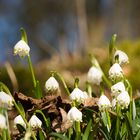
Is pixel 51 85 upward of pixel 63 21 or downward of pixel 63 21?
downward

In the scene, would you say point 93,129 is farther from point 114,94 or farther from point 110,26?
point 110,26

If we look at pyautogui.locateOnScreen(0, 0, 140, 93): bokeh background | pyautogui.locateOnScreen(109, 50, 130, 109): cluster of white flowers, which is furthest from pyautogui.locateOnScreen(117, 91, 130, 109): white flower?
pyautogui.locateOnScreen(0, 0, 140, 93): bokeh background

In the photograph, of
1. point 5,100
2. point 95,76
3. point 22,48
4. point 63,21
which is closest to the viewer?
point 5,100

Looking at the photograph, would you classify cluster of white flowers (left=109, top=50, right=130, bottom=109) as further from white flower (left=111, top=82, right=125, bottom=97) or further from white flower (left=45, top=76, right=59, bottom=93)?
white flower (left=45, top=76, right=59, bottom=93)

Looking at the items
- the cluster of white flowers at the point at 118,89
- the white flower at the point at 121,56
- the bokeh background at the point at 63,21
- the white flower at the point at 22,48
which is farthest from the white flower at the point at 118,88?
the bokeh background at the point at 63,21

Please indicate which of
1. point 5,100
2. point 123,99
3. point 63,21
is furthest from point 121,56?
point 63,21

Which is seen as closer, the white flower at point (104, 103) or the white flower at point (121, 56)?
the white flower at point (104, 103)

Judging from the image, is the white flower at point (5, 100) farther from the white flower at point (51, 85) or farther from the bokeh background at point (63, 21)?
the bokeh background at point (63, 21)

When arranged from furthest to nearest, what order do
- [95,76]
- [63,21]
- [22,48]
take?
[63,21]
[95,76]
[22,48]

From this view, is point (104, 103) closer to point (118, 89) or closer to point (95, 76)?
point (118, 89)

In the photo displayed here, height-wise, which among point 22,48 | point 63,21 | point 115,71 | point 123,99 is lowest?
point 123,99
